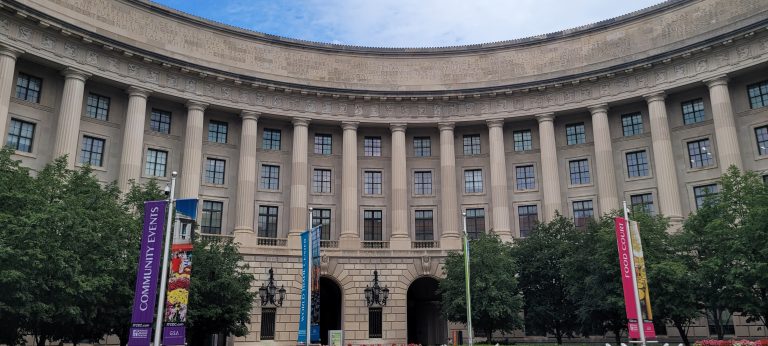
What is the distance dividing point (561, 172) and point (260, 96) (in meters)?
25.1

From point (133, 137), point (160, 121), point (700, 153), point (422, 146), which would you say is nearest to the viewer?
point (133, 137)

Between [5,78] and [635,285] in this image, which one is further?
[5,78]

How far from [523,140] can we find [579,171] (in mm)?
5296

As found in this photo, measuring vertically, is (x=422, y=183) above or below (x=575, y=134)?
below

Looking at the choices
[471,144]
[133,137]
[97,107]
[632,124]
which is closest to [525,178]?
[471,144]

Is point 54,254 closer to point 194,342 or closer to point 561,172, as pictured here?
point 194,342

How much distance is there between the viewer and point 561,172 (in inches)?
2032

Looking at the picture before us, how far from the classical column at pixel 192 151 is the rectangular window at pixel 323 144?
9.77m

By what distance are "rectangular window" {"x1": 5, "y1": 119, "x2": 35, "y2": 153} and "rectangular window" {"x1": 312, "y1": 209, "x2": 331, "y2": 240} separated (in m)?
20.7

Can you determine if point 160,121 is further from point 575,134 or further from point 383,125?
point 575,134

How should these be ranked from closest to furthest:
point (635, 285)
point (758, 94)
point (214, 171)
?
point (635, 285), point (758, 94), point (214, 171)

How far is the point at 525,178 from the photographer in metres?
52.4

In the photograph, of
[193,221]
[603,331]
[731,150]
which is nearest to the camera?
[193,221]

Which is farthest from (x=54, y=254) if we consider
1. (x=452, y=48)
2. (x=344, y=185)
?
(x=452, y=48)
